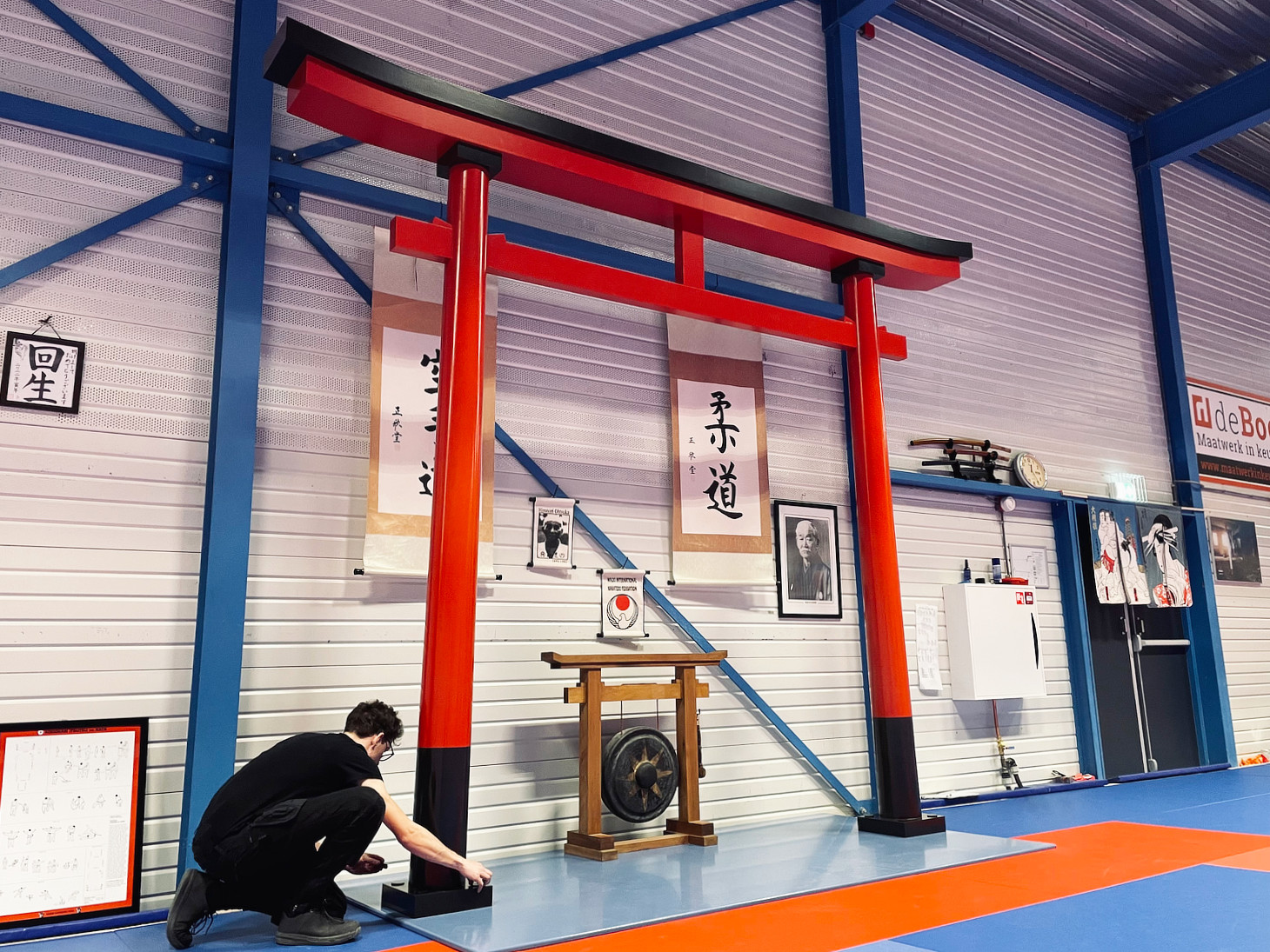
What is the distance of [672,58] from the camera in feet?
22.3

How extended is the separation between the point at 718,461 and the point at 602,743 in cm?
197

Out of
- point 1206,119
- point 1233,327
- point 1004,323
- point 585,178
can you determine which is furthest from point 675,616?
point 1233,327

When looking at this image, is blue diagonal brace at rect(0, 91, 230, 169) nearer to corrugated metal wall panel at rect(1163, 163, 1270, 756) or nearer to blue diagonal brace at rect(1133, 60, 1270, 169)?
blue diagonal brace at rect(1133, 60, 1270, 169)

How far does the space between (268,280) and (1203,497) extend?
343 inches

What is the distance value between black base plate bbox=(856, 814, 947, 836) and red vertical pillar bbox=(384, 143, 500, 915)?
259 centimetres

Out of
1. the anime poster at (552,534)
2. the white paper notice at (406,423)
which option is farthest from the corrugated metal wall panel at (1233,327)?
the white paper notice at (406,423)

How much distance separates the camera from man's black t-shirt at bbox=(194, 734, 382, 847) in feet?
11.7

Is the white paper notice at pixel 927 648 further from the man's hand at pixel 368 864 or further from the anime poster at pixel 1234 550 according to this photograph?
the man's hand at pixel 368 864

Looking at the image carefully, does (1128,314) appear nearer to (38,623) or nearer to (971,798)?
(971,798)

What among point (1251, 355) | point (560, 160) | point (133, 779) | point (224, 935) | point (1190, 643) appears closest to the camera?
point (224, 935)

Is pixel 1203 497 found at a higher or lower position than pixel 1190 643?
higher

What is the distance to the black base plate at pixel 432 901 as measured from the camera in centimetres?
391

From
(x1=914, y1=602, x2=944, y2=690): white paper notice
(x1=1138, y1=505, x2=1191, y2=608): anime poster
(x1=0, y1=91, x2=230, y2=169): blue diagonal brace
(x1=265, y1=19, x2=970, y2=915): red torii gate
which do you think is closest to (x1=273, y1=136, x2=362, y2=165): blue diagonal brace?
(x1=0, y1=91, x2=230, y2=169): blue diagonal brace

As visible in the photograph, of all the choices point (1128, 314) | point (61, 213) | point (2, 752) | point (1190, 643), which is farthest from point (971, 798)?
point (61, 213)
